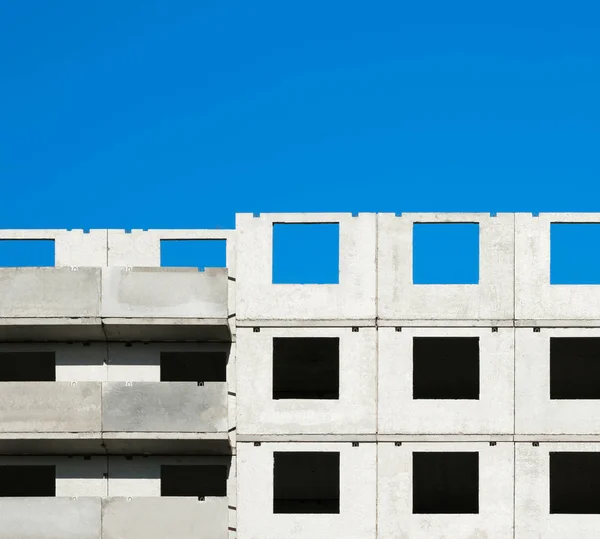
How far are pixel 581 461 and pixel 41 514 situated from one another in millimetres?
18334

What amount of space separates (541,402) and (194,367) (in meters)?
12.5

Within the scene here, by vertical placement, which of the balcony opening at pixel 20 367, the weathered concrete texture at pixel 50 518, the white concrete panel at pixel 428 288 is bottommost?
the weathered concrete texture at pixel 50 518

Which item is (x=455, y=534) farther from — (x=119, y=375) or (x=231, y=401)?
(x=119, y=375)

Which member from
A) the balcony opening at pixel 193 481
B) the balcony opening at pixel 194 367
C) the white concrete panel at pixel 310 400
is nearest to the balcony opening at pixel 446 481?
the balcony opening at pixel 193 481

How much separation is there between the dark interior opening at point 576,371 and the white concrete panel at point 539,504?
235 inches

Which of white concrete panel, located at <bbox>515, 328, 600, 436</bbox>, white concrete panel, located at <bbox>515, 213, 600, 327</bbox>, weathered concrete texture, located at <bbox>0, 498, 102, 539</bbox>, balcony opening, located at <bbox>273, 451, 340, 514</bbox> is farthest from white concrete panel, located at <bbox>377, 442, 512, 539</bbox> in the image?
weathered concrete texture, located at <bbox>0, 498, 102, 539</bbox>

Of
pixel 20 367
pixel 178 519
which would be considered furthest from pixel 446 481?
pixel 20 367

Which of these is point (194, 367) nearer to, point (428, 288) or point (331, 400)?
point (331, 400)

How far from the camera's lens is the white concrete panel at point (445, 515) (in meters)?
22.3

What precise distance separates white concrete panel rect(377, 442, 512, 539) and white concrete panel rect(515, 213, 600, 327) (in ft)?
13.2

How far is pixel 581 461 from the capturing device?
2845 centimetres

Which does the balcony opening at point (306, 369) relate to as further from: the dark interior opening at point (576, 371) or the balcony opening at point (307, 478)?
the dark interior opening at point (576, 371)

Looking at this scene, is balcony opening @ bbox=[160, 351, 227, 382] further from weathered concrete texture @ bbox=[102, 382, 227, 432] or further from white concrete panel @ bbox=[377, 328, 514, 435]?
white concrete panel @ bbox=[377, 328, 514, 435]

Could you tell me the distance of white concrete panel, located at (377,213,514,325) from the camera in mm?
22844
